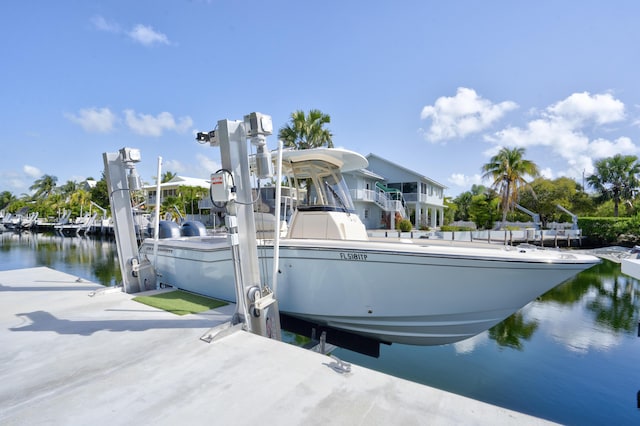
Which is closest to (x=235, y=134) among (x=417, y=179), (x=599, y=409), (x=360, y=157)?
(x=360, y=157)

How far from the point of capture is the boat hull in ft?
13.1

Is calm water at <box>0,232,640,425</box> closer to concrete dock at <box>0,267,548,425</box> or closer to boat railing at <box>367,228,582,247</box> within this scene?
concrete dock at <box>0,267,548,425</box>

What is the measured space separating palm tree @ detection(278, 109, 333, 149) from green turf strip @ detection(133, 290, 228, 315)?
14.9m

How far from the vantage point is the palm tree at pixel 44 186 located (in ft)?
238

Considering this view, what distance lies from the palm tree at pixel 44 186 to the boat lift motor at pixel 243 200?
288 feet

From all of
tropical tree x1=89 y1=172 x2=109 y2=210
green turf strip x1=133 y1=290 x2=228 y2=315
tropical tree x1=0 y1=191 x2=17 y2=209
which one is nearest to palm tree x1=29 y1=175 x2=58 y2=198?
tropical tree x1=0 y1=191 x2=17 y2=209

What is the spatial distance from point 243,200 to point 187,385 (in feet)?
7.28

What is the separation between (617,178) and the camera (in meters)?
33.4

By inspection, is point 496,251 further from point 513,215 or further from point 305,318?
point 513,215

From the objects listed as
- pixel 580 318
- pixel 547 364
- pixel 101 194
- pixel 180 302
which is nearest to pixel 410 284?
pixel 547 364

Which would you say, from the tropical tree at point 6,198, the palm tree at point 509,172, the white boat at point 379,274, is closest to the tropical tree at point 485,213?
the palm tree at point 509,172

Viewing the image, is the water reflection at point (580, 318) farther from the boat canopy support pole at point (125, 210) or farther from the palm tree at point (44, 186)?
the palm tree at point (44, 186)

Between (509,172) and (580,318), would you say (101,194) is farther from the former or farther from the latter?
(580,318)

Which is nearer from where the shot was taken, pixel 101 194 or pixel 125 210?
pixel 125 210
